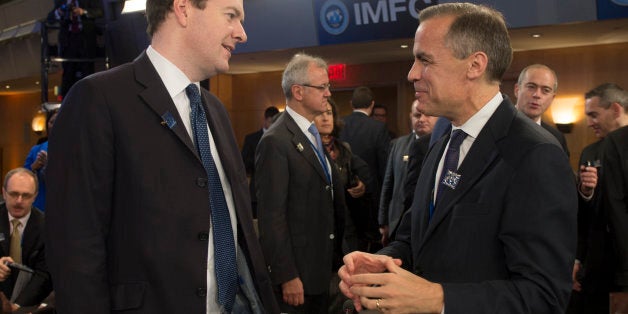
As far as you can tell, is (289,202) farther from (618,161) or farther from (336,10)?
(336,10)

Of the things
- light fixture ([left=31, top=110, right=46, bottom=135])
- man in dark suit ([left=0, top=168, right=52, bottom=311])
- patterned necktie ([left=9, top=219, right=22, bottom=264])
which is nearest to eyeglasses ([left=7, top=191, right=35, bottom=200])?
man in dark suit ([left=0, top=168, right=52, bottom=311])

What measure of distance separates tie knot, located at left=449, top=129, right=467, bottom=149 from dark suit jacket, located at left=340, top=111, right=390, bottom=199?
12.0 feet

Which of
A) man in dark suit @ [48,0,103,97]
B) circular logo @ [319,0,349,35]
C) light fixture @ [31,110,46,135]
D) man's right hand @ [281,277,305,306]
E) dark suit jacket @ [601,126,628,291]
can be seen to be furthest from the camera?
light fixture @ [31,110,46,135]

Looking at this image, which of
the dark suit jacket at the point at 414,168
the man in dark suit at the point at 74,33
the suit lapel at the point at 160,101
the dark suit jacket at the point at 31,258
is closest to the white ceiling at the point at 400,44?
the man in dark suit at the point at 74,33

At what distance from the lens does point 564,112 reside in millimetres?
8664

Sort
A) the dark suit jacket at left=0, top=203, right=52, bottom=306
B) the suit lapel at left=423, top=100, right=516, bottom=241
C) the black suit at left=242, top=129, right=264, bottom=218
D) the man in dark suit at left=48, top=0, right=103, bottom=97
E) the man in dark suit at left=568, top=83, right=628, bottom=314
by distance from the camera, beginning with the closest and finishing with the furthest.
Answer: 1. the suit lapel at left=423, top=100, right=516, bottom=241
2. the dark suit jacket at left=0, top=203, right=52, bottom=306
3. the man in dark suit at left=568, top=83, right=628, bottom=314
4. the black suit at left=242, top=129, right=264, bottom=218
5. the man in dark suit at left=48, top=0, right=103, bottom=97

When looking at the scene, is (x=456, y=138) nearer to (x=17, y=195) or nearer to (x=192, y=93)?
(x=192, y=93)

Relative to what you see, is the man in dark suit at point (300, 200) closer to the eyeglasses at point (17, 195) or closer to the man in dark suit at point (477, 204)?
the man in dark suit at point (477, 204)

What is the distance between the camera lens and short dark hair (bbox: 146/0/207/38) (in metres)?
1.82

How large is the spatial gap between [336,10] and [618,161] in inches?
212

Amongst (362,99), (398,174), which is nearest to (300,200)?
(398,174)

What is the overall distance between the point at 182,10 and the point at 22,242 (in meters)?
2.56

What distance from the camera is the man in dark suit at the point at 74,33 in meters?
7.97

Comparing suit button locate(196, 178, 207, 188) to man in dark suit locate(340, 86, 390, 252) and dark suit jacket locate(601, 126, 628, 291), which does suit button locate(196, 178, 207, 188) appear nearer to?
dark suit jacket locate(601, 126, 628, 291)
